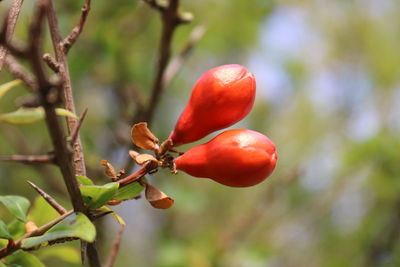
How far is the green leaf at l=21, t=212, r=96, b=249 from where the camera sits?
0.79m

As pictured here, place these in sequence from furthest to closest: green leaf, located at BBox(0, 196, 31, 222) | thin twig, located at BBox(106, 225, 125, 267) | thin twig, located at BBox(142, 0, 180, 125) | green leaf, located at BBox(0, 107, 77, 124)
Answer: thin twig, located at BBox(142, 0, 180, 125) < thin twig, located at BBox(106, 225, 125, 267) < green leaf, located at BBox(0, 196, 31, 222) < green leaf, located at BBox(0, 107, 77, 124)

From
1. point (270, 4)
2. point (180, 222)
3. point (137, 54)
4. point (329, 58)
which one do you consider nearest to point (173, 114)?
point (137, 54)

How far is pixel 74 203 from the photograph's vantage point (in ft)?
2.76

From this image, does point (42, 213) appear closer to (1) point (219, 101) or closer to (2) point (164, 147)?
(2) point (164, 147)

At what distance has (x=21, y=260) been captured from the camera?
0.95 m

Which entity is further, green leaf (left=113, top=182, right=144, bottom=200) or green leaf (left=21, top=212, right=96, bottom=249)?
green leaf (left=113, top=182, right=144, bottom=200)

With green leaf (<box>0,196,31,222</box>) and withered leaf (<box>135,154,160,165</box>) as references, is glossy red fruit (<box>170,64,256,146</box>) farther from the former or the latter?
green leaf (<box>0,196,31,222</box>)

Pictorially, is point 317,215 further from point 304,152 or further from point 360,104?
point 360,104

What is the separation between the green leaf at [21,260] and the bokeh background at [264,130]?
0.19 metres

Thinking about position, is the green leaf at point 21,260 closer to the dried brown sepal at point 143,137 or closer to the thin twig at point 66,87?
the thin twig at point 66,87

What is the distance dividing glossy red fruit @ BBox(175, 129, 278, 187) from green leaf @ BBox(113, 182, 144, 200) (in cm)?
13

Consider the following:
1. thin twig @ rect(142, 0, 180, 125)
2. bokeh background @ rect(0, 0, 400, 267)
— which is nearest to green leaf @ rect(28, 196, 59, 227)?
bokeh background @ rect(0, 0, 400, 267)

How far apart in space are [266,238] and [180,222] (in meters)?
0.76

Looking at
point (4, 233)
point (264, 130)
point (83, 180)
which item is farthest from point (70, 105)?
point (264, 130)
